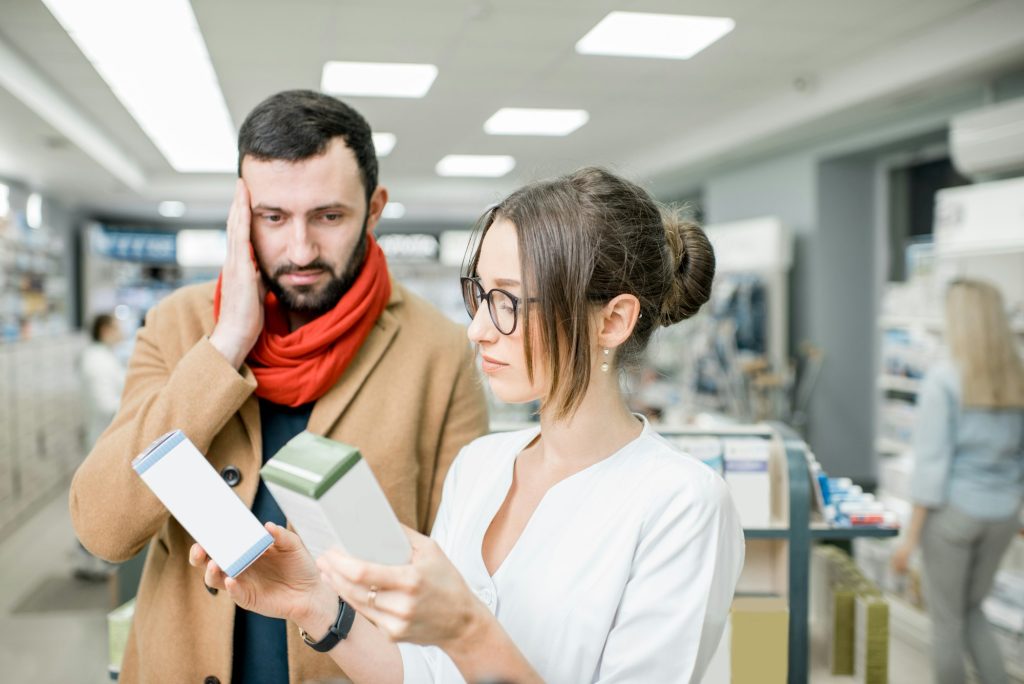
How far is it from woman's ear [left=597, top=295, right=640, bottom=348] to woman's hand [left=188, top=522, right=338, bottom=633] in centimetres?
52

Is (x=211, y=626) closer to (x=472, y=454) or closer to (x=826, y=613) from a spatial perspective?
(x=472, y=454)

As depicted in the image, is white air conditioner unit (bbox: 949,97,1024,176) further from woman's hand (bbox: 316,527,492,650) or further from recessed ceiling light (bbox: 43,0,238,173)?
woman's hand (bbox: 316,527,492,650)

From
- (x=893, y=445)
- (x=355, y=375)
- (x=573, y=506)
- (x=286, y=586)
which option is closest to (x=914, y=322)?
(x=893, y=445)

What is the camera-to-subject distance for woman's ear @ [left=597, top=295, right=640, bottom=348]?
3.71ft

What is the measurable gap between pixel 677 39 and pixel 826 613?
3.56 meters

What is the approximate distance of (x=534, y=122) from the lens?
7117mm

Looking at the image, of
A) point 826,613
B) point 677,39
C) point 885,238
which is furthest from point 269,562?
point 885,238

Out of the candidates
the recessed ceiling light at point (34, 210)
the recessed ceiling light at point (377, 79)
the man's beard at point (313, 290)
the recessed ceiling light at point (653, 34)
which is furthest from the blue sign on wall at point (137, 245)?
the man's beard at point (313, 290)

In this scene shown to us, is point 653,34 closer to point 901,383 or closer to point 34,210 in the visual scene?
point 901,383

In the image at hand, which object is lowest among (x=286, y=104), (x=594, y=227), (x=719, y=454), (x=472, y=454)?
(x=719, y=454)

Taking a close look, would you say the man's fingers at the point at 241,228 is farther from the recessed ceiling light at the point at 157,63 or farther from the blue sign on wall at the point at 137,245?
the blue sign on wall at the point at 137,245

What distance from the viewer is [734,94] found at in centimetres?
A: 624

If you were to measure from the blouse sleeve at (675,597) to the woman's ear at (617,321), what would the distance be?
235 mm

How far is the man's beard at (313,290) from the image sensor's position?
140cm
